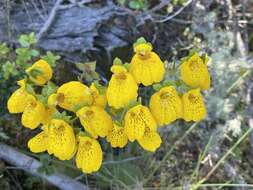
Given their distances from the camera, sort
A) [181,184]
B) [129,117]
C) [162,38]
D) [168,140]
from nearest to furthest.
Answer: [129,117] → [181,184] → [168,140] → [162,38]

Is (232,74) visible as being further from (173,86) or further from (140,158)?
(173,86)

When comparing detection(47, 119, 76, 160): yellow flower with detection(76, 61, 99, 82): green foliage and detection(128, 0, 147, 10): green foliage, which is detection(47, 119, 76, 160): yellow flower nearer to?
detection(76, 61, 99, 82): green foliage

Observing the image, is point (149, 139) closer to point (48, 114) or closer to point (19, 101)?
point (48, 114)

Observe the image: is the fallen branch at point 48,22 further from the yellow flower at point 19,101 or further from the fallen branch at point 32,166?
the yellow flower at point 19,101

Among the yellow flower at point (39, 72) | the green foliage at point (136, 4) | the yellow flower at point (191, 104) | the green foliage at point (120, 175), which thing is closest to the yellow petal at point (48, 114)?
the yellow flower at point (39, 72)

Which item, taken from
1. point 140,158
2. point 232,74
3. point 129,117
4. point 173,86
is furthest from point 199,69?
point 232,74
